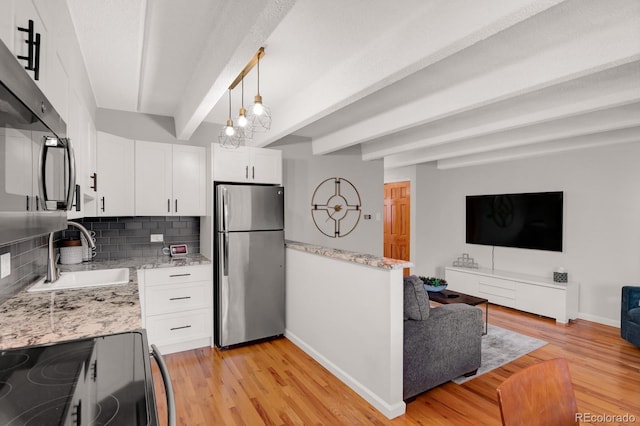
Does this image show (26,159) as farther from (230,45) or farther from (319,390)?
(319,390)

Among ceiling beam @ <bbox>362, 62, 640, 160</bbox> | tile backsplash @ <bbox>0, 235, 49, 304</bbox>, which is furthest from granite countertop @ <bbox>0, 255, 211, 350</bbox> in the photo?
ceiling beam @ <bbox>362, 62, 640, 160</bbox>

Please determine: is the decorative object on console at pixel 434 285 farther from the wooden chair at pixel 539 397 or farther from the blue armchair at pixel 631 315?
the wooden chair at pixel 539 397

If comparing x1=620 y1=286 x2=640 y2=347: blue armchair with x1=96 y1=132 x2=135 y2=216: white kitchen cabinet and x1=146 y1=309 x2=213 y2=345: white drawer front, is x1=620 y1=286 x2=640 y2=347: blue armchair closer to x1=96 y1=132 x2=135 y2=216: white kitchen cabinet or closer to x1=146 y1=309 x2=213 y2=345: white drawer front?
x1=146 y1=309 x2=213 y2=345: white drawer front

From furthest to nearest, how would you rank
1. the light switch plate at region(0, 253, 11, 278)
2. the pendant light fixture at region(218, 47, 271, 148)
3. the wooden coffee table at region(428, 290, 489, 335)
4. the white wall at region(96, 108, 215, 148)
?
the wooden coffee table at region(428, 290, 489, 335)
the white wall at region(96, 108, 215, 148)
the pendant light fixture at region(218, 47, 271, 148)
the light switch plate at region(0, 253, 11, 278)

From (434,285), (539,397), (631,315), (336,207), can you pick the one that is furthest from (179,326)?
(631,315)

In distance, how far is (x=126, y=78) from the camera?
2777 mm

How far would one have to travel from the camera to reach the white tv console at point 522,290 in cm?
449

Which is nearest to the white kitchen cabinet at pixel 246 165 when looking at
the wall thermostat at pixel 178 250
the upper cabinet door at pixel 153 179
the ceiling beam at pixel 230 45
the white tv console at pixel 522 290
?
the upper cabinet door at pixel 153 179

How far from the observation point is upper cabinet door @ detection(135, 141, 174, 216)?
11.6ft

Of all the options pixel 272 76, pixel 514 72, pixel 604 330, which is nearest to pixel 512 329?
pixel 604 330

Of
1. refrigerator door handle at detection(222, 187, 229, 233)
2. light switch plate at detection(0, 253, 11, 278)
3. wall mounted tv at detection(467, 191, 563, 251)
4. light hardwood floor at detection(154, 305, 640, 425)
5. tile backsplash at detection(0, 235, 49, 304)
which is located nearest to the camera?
light switch plate at detection(0, 253, 11, 278)

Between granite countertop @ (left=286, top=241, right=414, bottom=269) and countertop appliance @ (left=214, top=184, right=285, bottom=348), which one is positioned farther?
countertop appliance @ (left=214, top=184, right=285, bottom=348)

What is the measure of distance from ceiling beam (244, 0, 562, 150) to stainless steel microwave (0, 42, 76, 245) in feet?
5.59

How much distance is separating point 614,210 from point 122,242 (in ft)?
19.2
